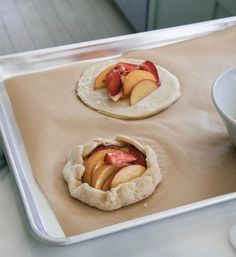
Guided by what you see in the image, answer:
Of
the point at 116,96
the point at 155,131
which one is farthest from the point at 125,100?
the point at 155,131

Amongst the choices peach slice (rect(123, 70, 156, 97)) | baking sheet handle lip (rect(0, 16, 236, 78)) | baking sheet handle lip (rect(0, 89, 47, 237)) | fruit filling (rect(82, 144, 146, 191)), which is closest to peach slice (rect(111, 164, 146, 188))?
fruit filling (rect(82, 144, 146, 191))

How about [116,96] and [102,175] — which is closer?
[102,175]

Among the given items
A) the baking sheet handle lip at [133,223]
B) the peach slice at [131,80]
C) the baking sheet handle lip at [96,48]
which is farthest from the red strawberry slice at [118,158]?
the baking sheet handle lip at [96,48]

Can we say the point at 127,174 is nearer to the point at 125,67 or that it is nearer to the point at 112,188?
the point at 112,188

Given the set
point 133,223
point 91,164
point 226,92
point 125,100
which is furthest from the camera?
point 125,100

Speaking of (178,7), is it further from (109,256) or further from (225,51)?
(109,256)

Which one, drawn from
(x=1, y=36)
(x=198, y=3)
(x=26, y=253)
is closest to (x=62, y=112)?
(x=26, y=253)
